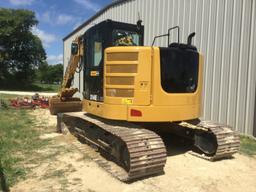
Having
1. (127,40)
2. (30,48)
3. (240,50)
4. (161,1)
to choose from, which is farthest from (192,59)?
(30,48)

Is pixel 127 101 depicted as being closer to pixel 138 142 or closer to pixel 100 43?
pixel 138 142

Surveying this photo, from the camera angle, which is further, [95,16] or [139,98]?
[95,16]

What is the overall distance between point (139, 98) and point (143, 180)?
5.16ft

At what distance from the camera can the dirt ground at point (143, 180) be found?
611 cm

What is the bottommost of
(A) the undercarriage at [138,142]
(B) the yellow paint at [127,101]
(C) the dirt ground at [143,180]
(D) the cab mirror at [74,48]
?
(C) the dirt ground at [143,180]

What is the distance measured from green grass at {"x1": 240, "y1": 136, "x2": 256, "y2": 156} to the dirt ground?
1.85 feet

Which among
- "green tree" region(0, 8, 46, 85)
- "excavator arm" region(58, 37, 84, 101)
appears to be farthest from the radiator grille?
"green tree" region(0, 8, 46, 85)

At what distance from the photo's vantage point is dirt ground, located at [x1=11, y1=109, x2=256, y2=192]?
20.1 feet

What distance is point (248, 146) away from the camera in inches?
375

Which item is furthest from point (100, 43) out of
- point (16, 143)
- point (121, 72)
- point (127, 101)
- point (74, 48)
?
point (16, 143)

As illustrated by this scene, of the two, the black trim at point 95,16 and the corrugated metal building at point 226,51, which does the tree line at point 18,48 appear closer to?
the black trim at point 95,16

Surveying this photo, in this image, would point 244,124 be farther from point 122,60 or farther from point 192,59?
point 122,60

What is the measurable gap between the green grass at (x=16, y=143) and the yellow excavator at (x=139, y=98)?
5.27ft

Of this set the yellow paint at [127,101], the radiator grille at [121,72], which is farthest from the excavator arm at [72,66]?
the yellow paint at [127,101]
